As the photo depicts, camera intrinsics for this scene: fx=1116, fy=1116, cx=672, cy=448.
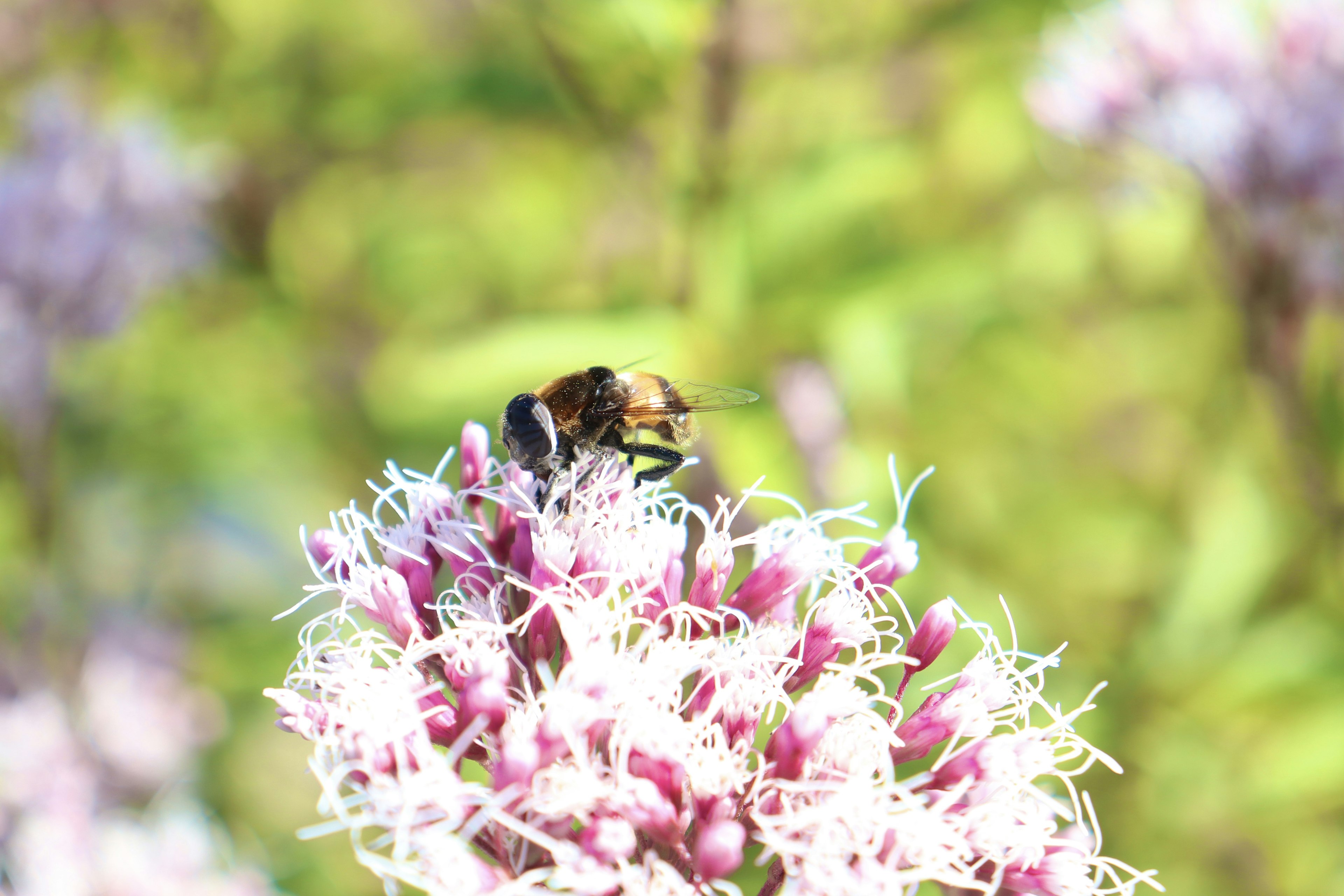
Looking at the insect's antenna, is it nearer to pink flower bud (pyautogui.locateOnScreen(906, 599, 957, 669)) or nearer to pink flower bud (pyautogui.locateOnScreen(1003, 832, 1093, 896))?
pink flower bud (pyautogui.locateOnScreen(906, 599, 957, 669))

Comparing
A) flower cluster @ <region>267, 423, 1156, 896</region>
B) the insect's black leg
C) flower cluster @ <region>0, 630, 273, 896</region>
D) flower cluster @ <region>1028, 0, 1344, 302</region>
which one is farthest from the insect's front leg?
flower cluster @ <region>1028, 0, 1344, 302</region>

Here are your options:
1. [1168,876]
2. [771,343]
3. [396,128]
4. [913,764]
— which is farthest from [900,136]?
[1168,876]

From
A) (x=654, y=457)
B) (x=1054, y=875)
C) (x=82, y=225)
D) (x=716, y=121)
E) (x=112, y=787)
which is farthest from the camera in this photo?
(x=82, y=225)

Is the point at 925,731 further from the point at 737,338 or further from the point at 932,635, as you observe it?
the point at 737,338

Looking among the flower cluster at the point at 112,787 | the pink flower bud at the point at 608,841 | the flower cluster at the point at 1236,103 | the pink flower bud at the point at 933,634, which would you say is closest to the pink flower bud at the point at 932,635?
the pink flower bud at the point at 933,634

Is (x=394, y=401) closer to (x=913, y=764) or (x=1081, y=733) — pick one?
(x=913, y=764)

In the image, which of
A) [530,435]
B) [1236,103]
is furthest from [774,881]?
[1236,103]
